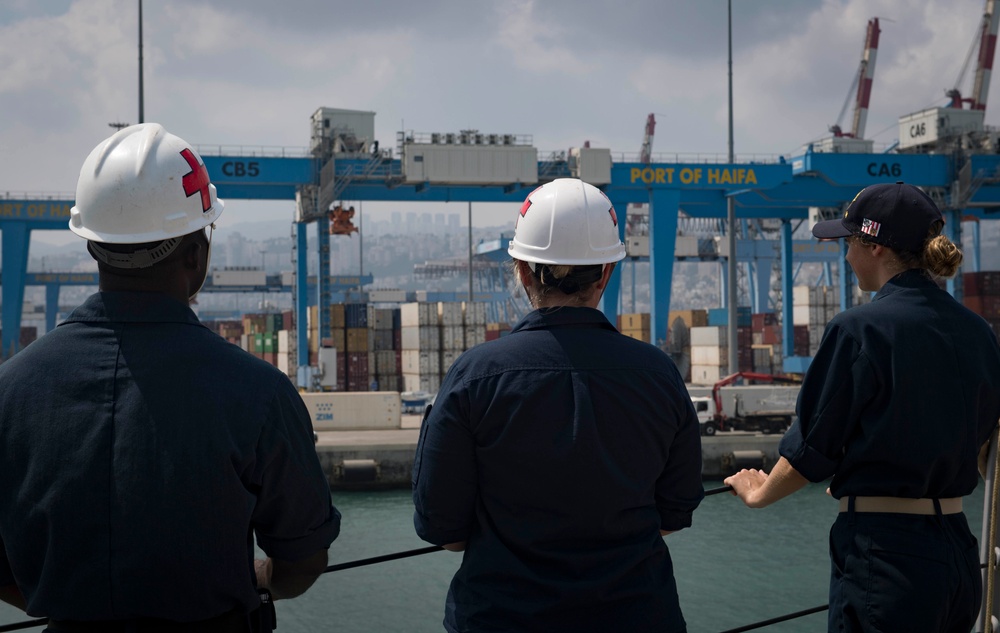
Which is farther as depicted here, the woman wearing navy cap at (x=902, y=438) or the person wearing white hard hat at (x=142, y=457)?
the woman wearing navy cap at (x=902, y=438)

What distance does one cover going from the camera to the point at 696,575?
16016 millimetres

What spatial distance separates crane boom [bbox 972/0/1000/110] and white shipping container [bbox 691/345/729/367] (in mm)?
16821

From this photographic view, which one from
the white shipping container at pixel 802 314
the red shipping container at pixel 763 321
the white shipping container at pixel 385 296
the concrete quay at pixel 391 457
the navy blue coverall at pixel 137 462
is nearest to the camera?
→ the navy blue coverall at pixel 137 462

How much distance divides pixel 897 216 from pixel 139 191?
80.2 inches

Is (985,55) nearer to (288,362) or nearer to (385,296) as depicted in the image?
(288,362)

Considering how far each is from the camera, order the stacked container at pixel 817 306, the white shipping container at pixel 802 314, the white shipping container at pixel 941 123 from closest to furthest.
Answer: the white shipping container at pixel 941 123, the stacked container at pixel 817 306, the white shipping container at pixel 802 314

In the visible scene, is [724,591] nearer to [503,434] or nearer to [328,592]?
[328,592]

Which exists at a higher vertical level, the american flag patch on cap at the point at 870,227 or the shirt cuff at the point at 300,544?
the american flag patch on cap at the point at 870,227

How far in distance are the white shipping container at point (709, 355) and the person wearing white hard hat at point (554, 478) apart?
39.4 metres

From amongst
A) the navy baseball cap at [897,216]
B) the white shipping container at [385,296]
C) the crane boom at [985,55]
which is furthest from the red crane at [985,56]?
the white shipping container at [385,296]

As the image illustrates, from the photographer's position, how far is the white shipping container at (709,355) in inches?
1599

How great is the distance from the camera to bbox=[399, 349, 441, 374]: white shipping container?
36812 mm

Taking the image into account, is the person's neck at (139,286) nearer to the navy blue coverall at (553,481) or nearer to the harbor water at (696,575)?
the navy blue coverall at (553,481)

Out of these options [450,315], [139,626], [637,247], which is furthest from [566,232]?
[637,247]
